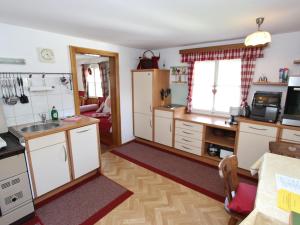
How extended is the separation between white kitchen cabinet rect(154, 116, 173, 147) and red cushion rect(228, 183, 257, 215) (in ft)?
6.15

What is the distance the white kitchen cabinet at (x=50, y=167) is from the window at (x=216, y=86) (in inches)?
102

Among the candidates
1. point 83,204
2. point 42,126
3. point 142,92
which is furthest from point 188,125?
point 42,126

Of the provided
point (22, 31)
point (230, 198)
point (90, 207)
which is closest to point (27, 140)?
point (90, 207)

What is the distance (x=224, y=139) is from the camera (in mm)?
2984

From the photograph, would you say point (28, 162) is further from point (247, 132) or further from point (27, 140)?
point (247, 132)

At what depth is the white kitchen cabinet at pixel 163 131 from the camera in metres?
3.38

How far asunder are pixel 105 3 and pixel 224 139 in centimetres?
268

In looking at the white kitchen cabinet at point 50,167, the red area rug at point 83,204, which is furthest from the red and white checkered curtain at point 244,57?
the white kitchen cabinet at point 50,167

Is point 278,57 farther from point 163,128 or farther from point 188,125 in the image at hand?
point 163,128

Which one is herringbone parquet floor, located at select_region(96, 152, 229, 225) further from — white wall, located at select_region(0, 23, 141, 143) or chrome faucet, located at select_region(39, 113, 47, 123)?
white wall, located at select_region(0, 23, 141, 143)

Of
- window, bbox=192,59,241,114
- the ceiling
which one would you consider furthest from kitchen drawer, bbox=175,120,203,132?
the ceiling

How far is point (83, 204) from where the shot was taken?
2.07m

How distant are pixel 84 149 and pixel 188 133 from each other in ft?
5.90

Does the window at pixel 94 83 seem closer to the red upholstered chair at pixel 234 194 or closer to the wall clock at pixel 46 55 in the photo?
the wall clock at pixel 46 55
